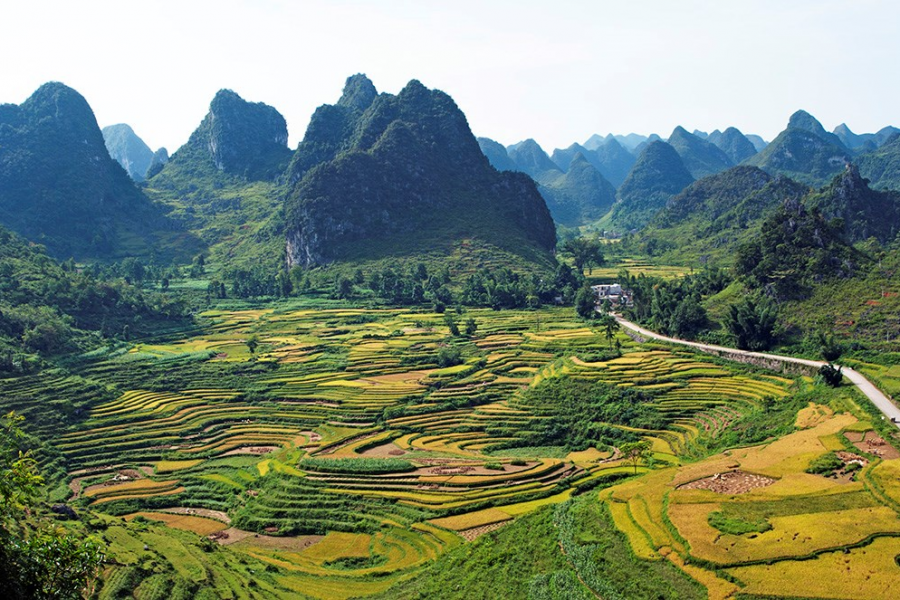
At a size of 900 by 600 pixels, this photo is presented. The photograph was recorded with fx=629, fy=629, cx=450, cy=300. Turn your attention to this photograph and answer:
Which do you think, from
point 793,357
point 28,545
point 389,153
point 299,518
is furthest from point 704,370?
point 389,153

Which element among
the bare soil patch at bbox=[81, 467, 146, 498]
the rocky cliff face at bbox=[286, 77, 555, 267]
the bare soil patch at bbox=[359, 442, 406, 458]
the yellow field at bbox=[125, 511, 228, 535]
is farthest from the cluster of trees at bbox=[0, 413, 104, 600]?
the rocky cliff face at bbox=[286, 77, 555, 267]

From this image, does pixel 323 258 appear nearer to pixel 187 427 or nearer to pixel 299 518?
pixel 187 427

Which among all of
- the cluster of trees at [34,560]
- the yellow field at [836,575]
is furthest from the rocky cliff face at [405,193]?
the cluster of trees at [34,560]

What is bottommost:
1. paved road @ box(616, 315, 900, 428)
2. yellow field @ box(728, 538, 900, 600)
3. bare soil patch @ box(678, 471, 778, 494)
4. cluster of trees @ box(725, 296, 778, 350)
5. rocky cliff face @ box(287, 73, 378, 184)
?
yellow field @ box(728, 538, 900, 600)

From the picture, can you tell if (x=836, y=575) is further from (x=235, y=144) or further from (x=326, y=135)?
(x=235, y=144)

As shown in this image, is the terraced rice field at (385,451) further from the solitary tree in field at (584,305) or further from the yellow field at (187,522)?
the solitary tree in field at (584,305)

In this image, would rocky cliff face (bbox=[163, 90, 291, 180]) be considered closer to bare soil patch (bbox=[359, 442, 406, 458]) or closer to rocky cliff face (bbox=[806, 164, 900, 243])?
rocky cliff face (bbox=[806, 164, 900, 243])
